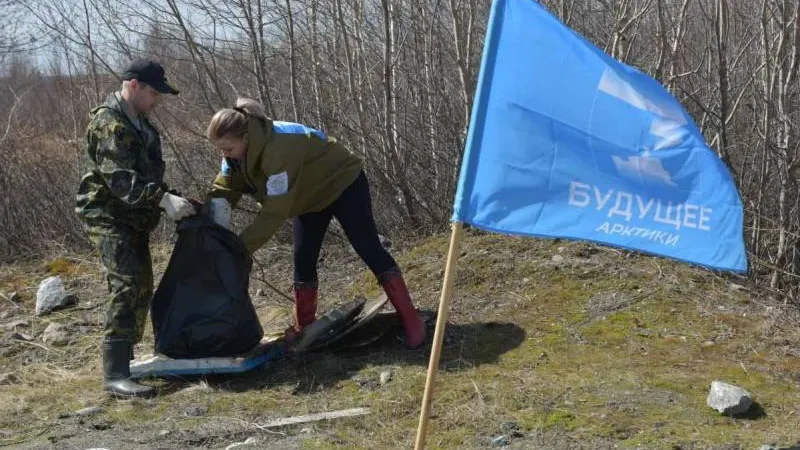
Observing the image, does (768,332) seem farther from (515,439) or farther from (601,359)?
(515,439)

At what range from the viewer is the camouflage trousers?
5215 mm

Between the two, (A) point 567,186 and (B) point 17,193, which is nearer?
(A) point 567,186

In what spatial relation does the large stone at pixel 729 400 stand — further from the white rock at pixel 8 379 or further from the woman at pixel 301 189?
the white rock at pixel 8 379

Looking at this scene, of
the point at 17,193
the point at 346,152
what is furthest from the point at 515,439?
the point at 17,193

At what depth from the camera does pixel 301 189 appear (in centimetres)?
529

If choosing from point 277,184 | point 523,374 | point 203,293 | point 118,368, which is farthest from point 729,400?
point 118,368

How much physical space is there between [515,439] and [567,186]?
4.28 feet

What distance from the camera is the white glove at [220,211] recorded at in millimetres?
5377

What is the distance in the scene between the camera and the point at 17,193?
9.83 metres

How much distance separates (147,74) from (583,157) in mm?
2638

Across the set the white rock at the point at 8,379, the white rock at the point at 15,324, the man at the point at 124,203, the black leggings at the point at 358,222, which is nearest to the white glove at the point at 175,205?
the man at the point at 124,203

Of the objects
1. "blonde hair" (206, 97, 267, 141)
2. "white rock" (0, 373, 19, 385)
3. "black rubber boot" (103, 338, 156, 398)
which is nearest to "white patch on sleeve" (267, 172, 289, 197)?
"blonde hair" (206, 97, 267, 141)

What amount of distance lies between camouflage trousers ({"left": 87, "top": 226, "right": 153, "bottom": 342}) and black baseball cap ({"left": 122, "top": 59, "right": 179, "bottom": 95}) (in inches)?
31.6

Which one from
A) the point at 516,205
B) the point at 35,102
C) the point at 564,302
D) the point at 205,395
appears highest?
the point at 35,102
